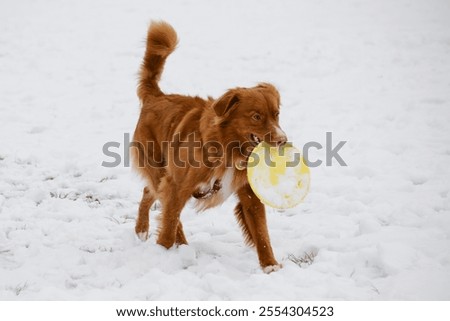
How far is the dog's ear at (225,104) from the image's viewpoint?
4.06 meters

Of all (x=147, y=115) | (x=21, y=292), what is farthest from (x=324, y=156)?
(x=21, y=292)

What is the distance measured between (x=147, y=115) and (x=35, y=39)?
10.4 meters

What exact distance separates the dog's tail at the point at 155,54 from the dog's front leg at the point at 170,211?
1310 mm

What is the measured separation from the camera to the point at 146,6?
57.9 ft

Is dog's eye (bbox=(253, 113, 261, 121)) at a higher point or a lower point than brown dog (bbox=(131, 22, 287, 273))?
higher

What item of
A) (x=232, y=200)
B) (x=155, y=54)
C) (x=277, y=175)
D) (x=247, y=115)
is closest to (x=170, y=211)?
(x=277, y=175)

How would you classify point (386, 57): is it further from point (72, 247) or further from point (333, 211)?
point (72, 247)

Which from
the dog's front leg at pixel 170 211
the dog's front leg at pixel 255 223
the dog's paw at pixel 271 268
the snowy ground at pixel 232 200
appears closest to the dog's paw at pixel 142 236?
the snowy ground at pixel 232 200

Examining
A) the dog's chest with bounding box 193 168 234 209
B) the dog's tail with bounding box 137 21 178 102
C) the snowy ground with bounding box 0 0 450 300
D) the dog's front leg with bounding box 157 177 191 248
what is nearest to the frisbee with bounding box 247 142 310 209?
the dog's chest with bounding box 193 168 234 209

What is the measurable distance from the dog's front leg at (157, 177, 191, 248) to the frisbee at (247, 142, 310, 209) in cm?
69

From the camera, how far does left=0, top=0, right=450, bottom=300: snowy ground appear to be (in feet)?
12.3

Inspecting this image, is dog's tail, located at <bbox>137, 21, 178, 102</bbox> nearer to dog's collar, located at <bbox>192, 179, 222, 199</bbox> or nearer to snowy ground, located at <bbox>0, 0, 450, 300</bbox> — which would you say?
snowy ground, located at <bbox>0, 0, 450, 300</bbox>

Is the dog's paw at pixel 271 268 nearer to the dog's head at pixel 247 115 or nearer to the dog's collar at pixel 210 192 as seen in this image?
A: the dog's collar at pixel 210 192

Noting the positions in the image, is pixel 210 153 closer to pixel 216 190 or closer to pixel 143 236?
pixel 216 190
